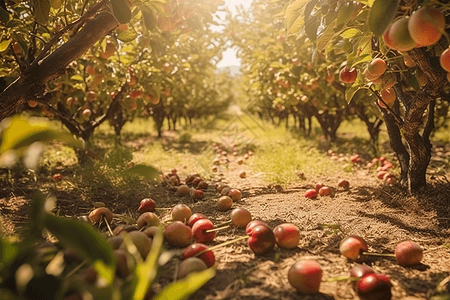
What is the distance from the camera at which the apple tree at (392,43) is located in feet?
4.11

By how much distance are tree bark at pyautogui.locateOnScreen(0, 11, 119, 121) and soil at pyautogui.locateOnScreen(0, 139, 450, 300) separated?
0.77 meters

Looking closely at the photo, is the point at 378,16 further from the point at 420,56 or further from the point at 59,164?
the point at 59,164

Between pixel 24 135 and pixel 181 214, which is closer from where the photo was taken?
pixel 24 135

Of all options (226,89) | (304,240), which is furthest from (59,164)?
(226,89)

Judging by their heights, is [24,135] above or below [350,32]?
below

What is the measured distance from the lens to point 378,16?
4.16 ft

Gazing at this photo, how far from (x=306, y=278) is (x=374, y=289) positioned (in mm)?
262

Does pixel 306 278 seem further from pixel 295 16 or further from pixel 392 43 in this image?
pixel 295 16

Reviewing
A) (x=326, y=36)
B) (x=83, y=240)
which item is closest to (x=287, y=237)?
(x=83, y=240)

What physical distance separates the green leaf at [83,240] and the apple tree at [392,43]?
1262 millimetres

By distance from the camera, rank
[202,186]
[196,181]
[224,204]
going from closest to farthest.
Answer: [224,204]
[202,186]
[196,181]

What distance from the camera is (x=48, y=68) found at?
204 cm

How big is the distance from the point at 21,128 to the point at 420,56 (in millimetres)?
1915

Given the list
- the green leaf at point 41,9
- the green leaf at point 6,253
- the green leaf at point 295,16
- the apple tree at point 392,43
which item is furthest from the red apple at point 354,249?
the green leaf at point 41,9
